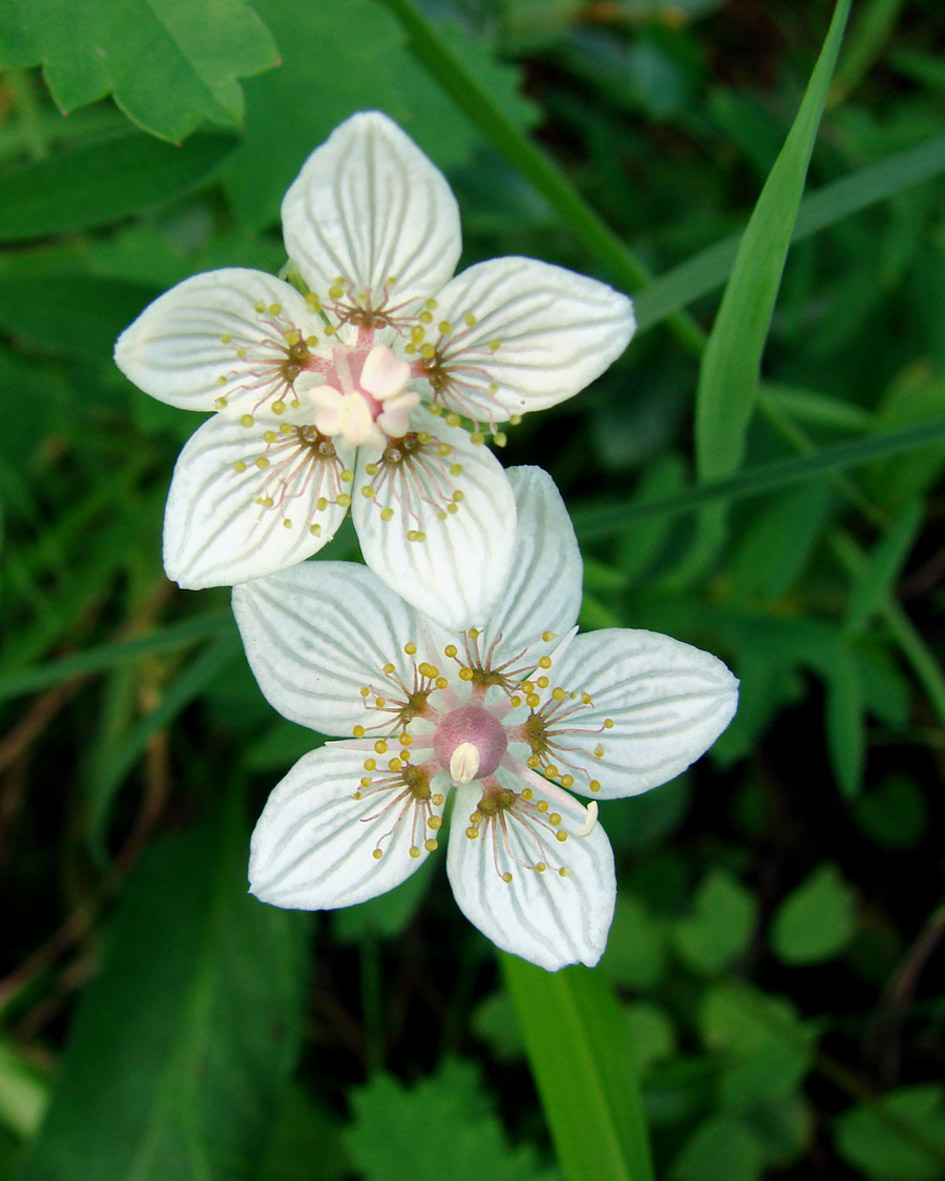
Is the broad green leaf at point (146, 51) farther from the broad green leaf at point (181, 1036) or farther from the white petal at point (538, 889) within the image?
the broad green leaf at point (181, 1036)

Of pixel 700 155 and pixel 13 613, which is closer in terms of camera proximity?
pixel 13 613

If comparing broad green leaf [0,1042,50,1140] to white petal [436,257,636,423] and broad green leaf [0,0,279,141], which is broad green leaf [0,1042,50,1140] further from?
broad green leaf [0,0,279,141]

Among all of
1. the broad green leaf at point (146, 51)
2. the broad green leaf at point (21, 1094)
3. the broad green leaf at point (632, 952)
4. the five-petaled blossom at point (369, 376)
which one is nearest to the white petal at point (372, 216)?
the five-petaled blossom at point (369, 376)

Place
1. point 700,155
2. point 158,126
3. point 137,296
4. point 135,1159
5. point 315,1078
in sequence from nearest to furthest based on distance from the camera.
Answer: point 158,126
point 137,296
point 135,1159
point 315,1078
point 700,155

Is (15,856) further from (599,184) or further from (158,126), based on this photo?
(599,184)

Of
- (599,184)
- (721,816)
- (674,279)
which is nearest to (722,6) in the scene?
(599,184)

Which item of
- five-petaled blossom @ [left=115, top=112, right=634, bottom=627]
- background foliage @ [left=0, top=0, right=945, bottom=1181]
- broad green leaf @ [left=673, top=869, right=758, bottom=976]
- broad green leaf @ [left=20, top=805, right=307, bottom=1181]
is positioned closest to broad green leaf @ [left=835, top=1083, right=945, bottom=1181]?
background foliage @ [left=0, top=0, right=945, bottom=1181]
